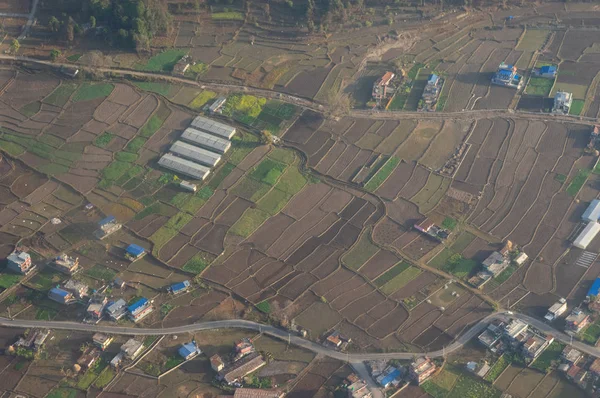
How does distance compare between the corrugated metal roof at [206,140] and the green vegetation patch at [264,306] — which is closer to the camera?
the green vegetation patch at [264,306]

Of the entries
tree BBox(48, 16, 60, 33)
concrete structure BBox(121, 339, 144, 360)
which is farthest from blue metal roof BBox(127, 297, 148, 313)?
tree BBox(48, 16, 60, 33)

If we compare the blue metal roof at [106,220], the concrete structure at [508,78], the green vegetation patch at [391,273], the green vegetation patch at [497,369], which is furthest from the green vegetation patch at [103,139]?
the green vegetation patch at [497,369]

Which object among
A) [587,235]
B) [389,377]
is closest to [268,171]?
[389,377]

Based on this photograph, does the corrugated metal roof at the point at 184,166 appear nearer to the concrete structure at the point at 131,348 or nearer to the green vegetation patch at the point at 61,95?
the green vegetation patch at the point at 61,95

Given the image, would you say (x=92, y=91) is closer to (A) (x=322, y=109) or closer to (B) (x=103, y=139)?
(B) (x=103, y=139)

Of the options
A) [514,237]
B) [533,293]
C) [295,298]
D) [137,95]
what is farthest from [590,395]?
[137,95]

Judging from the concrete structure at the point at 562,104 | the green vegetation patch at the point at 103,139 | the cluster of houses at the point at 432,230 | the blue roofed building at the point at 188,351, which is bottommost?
the blue roofed building at the point at 188,351
